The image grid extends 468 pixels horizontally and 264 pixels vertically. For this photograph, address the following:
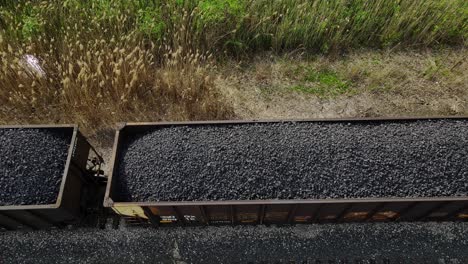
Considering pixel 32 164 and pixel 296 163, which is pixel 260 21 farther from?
pixel 32 164

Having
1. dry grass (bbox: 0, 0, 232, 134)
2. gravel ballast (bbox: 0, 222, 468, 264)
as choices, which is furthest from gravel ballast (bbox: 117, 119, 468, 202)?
dry grass (bbox: 0, 0, 232, 134)

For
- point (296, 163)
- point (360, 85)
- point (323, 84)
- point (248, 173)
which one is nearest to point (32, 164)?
point (248, 173)

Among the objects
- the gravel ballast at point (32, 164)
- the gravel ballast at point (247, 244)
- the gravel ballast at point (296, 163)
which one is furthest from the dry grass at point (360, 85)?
the gravel ballast at point (32, 164)

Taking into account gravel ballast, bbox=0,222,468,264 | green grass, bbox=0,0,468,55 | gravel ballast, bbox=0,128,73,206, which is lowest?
gravel ballast, bbox=0,222,468,264

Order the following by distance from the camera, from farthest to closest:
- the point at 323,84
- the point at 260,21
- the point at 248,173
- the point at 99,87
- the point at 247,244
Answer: the point at 323,84
the point at 260,21
the point at 99,87
the point at 247,244
the point at 248,173

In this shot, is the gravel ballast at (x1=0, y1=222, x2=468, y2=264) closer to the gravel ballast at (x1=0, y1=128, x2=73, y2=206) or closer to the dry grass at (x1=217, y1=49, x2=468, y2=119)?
the gravel ballast at (x1=0, y1=128, x2=73, y2=206)

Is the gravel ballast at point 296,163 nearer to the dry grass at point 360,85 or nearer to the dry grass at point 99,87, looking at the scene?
the dry grass at point 99,87
